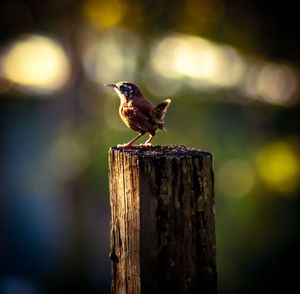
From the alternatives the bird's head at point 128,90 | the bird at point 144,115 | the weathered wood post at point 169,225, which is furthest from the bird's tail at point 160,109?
the weathered wood post at point 169,225

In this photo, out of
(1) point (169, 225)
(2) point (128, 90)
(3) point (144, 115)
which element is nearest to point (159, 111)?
(3) point (144, 115)

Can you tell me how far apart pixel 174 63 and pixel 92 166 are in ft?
11.9

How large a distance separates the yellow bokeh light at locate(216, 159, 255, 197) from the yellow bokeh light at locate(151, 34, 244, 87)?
210cm

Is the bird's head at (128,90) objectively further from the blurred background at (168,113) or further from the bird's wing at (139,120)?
the blurred background at (168,113)

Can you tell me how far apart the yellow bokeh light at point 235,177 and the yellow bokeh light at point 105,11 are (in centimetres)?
462

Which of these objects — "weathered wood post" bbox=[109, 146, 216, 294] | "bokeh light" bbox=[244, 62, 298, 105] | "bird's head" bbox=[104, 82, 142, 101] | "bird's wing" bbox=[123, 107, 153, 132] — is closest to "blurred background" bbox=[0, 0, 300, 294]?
"bokeh light" bbox=[244, 62, 298, 105]

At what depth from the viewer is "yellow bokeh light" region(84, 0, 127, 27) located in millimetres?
10250

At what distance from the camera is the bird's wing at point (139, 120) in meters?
3.30

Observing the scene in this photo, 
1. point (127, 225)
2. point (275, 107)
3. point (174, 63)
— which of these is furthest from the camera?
point (275, 107)

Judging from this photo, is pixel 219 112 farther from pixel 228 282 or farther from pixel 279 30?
pixel 228 282

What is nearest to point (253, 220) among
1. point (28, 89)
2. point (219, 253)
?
point (219, 253)

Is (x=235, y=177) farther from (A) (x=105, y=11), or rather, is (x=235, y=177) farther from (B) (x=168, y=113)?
(A) (x=105, y=11)

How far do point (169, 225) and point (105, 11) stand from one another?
30.5 ft

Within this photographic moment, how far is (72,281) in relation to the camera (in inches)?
457
